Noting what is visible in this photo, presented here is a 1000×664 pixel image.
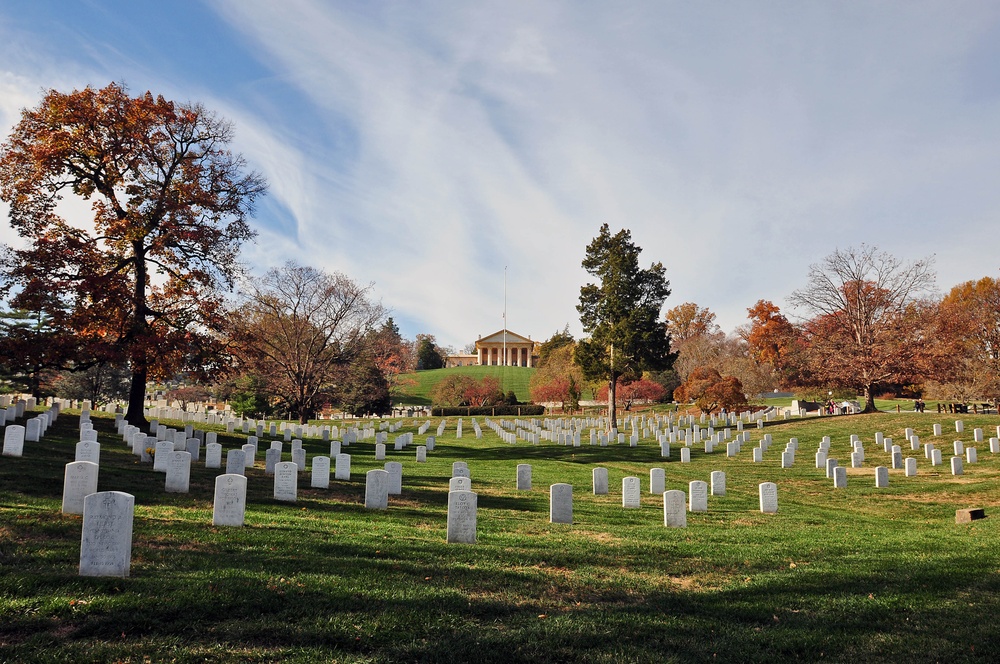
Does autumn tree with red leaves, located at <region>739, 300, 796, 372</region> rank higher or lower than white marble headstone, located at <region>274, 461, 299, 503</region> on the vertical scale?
higher

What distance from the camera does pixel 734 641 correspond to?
4980mm

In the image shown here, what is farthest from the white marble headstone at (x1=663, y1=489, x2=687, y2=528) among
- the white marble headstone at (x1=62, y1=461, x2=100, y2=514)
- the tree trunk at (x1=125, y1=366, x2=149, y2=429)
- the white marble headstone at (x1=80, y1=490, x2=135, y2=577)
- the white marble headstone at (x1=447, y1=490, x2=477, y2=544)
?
the tree trunk at (x1=125, y1=366, x2=149, y2=429)

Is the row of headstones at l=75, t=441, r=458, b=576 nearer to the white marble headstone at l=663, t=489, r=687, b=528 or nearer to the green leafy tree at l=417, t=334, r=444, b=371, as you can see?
the white marble headstone at l=663, t=489, r=687, b=528

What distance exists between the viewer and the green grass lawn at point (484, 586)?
15.1 ft

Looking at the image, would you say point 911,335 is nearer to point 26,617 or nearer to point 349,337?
point 349,337

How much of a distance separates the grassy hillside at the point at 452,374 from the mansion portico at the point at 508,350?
47.2 feet

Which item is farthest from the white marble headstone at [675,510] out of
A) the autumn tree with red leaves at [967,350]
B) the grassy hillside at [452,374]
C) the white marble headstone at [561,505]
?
the grassy hillside at [452,374]

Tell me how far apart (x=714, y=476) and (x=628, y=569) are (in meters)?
9.28

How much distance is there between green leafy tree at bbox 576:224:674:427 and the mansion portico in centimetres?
9265

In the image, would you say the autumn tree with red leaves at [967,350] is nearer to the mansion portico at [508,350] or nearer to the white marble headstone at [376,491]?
the white marble headstone at [376,491]

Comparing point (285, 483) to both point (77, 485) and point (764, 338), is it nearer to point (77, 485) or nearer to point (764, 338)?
point (77, 485)

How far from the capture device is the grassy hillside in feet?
308

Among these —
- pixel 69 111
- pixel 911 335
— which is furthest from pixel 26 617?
pixel 911 335

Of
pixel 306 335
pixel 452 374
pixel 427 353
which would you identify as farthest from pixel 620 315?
pixel 427 353
